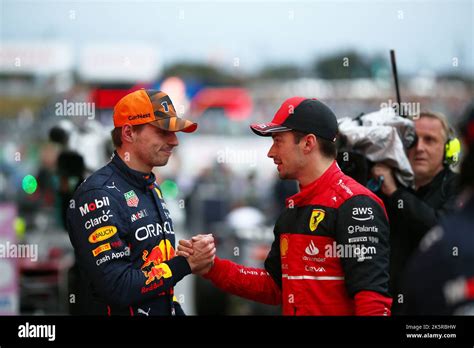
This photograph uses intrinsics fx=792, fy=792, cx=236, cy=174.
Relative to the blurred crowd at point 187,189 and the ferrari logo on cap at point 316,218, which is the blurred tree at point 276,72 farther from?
the ferrari logo on cap at point 316,218

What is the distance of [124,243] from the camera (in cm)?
326

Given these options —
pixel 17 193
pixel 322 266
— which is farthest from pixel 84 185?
pixel 17 193

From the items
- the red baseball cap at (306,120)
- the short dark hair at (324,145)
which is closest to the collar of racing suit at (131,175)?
the red baseball cap at (306,120)

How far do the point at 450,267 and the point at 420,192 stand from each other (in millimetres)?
2382

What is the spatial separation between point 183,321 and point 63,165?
243 centimetres

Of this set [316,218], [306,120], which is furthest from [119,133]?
[316,218]

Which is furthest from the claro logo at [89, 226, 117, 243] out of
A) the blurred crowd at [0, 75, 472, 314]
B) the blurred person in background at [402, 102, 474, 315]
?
the blurred person in background at [402, 102, 474, 315]

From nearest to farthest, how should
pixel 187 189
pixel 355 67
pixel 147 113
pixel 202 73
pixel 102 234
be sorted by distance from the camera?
pixel 102 234, pixel 147 113, pixel 187 189, pixel 355 67, pixel 202 73

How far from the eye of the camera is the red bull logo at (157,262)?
326 centimetres

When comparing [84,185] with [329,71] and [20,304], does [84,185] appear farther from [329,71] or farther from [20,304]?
[329,71]

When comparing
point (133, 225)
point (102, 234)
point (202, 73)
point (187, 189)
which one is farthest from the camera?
point (202, 73)

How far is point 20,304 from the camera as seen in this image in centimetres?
813

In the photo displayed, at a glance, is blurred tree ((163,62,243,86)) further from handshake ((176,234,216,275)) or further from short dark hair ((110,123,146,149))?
handshake ((176,234,216,275))

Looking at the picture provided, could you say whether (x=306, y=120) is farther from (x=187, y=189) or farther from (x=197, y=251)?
(x=187, y=189)
